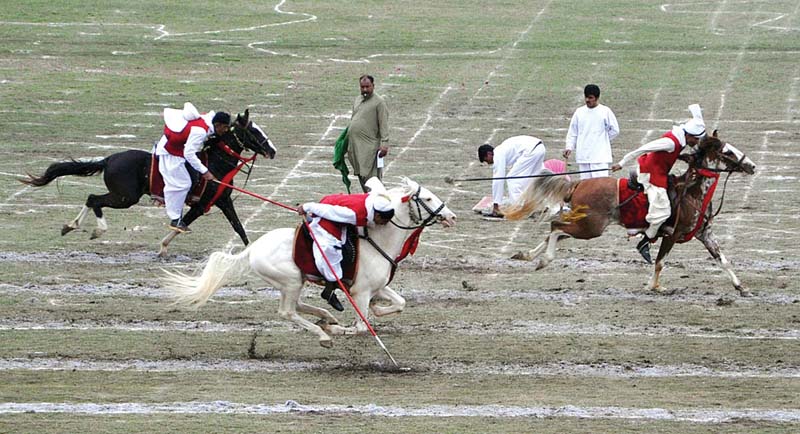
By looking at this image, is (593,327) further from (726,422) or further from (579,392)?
(726,422)

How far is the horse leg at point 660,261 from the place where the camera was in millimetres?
15812

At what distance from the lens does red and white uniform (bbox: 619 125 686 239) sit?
15.5 m

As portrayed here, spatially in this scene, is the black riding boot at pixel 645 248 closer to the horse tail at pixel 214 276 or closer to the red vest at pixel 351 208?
the red vest at pixel 351 208

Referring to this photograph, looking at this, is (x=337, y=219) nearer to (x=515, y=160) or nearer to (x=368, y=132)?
(x=368, y=132)

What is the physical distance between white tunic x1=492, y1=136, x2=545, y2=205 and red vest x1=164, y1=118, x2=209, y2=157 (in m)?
4.36

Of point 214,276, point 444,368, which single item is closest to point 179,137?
point 214,276

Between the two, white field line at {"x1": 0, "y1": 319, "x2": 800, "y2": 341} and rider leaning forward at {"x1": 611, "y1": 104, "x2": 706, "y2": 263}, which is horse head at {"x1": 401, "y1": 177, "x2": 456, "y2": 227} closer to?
white field line at {"x1": 0, "y1": 319, "x2": 800, "y2": 341}

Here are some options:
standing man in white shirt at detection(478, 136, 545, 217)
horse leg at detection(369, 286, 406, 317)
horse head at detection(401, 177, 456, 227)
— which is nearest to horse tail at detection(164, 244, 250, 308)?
horse leg at detection(369, 286, 406, 317)

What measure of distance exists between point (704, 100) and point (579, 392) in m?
16.9

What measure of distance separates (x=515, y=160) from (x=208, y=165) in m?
4.37

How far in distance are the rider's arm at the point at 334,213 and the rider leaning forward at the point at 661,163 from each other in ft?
12.0

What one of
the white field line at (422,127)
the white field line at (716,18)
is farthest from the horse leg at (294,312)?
the white field line at (716,18)

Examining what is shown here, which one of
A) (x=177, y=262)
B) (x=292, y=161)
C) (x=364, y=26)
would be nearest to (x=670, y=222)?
(x=177, y=262)

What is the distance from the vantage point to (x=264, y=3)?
38.4m
